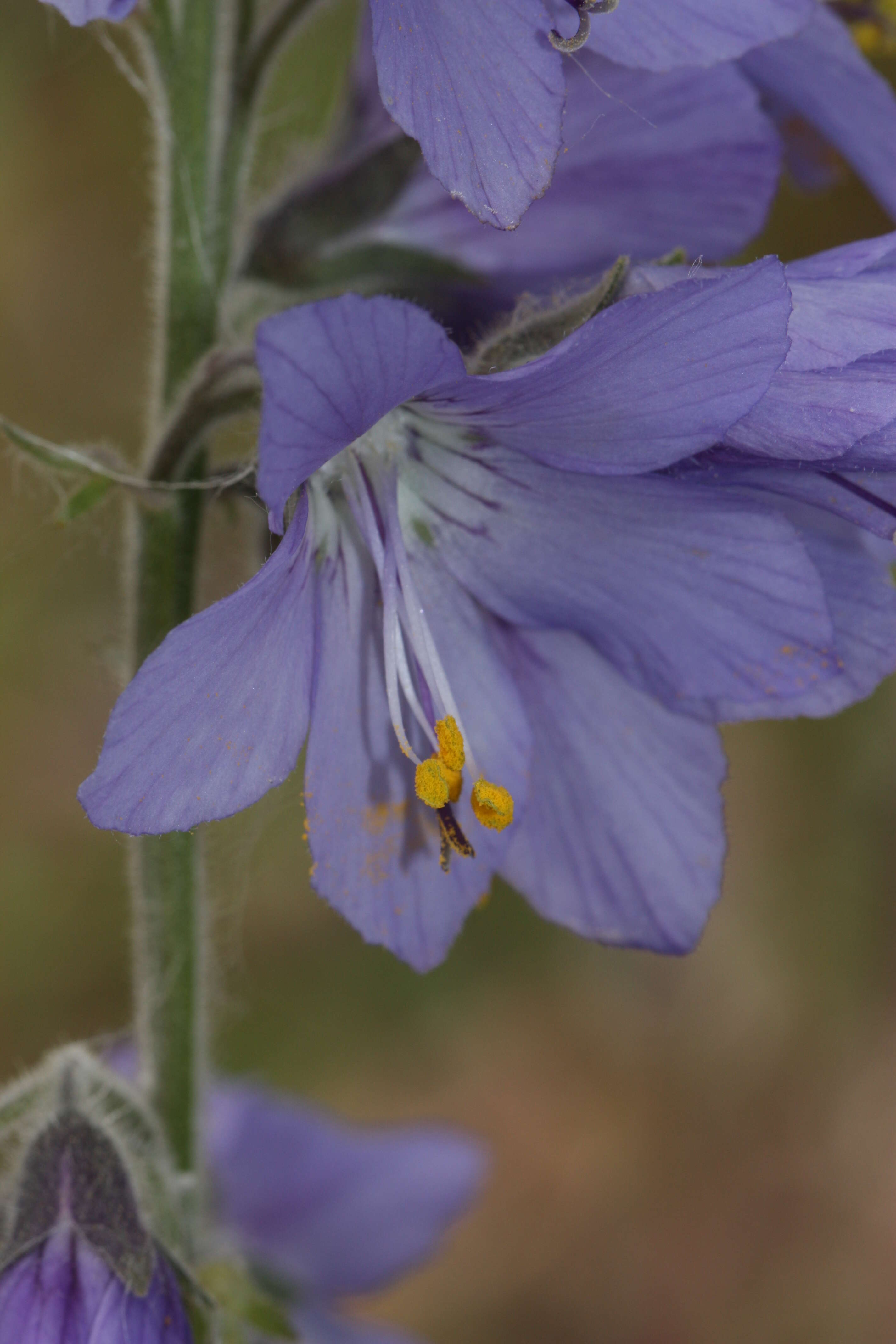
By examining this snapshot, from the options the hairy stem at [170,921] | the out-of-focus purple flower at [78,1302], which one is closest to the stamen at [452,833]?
the hairy stem at [170,921]

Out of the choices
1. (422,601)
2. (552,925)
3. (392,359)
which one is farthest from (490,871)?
(552,925)

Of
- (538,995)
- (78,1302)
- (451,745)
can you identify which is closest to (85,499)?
(451,745)

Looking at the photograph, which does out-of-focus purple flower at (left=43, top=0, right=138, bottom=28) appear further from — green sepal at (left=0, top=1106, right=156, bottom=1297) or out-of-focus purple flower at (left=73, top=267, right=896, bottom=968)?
green sepal at (left=0, top=1106, right=156, bottom=1297)

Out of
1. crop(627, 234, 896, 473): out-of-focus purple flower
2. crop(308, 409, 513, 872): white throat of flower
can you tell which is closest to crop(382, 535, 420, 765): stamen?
crop(308, 409, 513, 872): white throat of flower

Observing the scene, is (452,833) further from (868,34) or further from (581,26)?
(868,34)

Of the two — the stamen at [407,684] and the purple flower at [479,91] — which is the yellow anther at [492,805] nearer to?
the stamen at [407,684]

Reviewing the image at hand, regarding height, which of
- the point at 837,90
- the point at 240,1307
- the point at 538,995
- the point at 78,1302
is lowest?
the point at 538,995

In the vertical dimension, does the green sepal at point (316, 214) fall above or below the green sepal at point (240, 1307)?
above

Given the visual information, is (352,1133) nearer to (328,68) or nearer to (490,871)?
(490,871)
